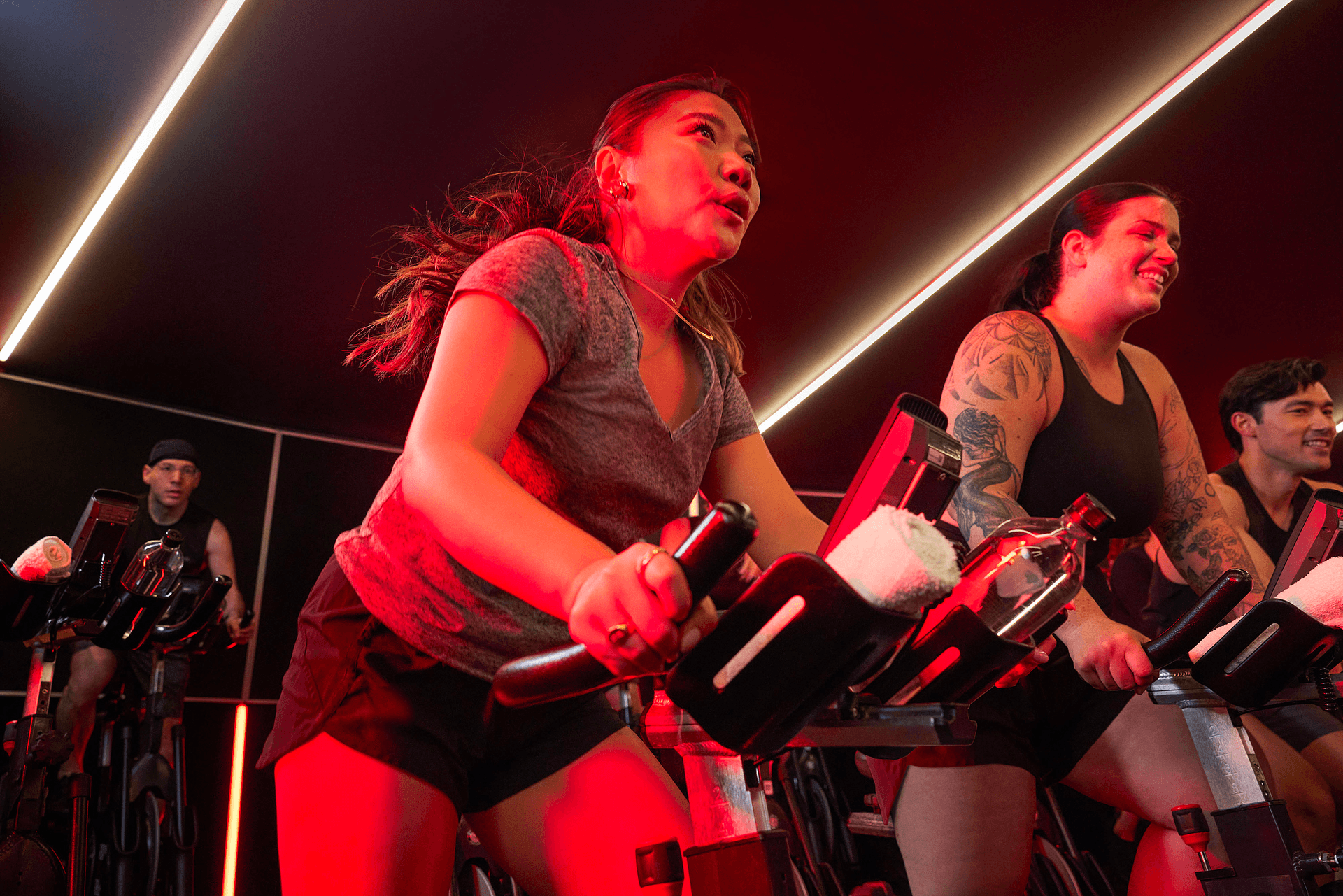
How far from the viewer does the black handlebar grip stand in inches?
42.7

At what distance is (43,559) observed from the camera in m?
2.34

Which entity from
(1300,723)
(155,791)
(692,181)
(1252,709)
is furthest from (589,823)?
(155,791)

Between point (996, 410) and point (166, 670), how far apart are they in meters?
3.78

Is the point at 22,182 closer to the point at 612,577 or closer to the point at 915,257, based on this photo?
the point at 915,257

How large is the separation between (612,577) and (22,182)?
409cm

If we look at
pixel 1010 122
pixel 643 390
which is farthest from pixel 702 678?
pixel 1010 122

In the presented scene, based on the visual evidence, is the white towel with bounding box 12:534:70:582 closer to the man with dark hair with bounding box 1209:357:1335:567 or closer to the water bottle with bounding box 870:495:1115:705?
the water bottle with bounding box 870:495:1115:705

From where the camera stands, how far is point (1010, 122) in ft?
11.7

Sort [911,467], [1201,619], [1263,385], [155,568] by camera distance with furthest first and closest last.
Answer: [1263,385] → [155,568] → [1201,619] → [911,467]

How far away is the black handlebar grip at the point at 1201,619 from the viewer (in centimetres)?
108

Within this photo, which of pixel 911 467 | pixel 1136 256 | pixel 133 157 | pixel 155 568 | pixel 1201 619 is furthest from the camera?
pixel 133 157

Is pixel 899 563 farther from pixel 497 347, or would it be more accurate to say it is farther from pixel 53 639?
pixel 53 639

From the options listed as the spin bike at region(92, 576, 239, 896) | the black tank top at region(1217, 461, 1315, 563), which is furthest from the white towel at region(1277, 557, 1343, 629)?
the spin bike at region(92, 576, 239, 896)

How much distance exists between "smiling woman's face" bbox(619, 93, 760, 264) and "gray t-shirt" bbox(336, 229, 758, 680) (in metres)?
0.09
